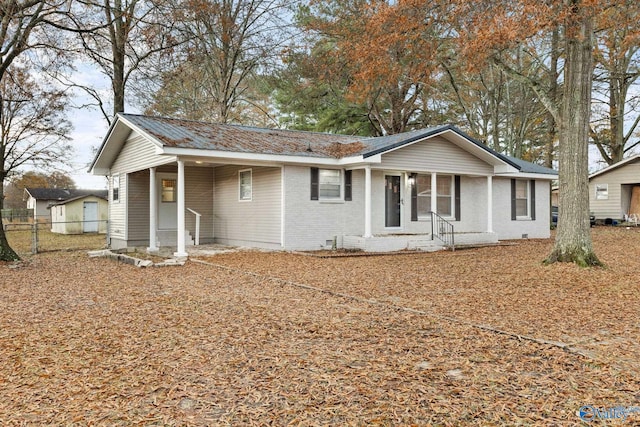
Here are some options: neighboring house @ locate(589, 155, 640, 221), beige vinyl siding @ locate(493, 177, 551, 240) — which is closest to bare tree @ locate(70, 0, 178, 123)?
beige vinyl siding @ locate(493, 177, 551, 240)

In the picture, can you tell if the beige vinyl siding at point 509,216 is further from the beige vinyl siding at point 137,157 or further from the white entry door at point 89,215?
the white entry door at point 89,215

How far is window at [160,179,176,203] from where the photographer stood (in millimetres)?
15586

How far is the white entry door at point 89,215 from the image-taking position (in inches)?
1201

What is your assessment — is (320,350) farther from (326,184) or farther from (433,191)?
(433,191)

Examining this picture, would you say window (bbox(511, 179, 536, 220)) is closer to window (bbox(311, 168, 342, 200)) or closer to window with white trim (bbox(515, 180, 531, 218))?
window with white trim (bbox(515, 180, 531, 218))

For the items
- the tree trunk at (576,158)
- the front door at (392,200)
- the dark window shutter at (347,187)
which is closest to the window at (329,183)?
the dark window shutter at (347,187)

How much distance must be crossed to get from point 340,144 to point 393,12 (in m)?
5.19

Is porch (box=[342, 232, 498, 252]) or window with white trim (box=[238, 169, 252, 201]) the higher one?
window with white trim (box=[238, 169, 252, 201])

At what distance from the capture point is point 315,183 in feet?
44.7

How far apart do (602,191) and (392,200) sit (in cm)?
1785

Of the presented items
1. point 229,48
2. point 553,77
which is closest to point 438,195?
point 553,77

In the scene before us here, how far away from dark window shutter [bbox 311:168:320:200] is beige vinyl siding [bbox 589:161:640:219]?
19654 mm

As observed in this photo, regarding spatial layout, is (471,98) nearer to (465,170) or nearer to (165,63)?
(465,170)

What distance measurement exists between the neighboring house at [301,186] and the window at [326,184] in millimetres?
A: 31
